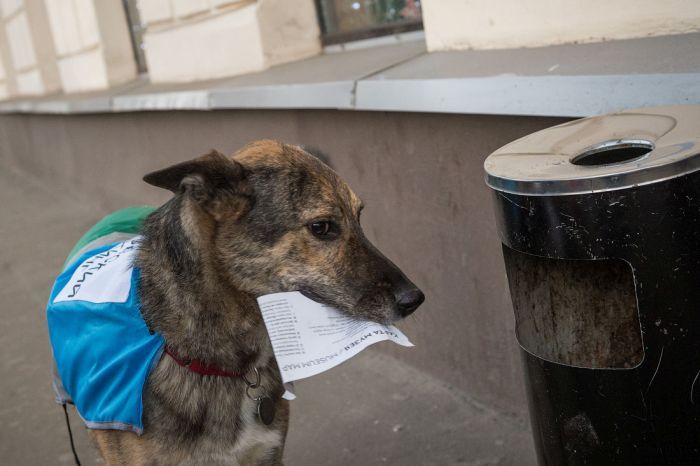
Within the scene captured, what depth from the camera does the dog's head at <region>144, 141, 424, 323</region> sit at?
8.00ft

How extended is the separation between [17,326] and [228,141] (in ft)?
7.54

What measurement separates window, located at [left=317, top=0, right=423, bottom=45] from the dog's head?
298 cm

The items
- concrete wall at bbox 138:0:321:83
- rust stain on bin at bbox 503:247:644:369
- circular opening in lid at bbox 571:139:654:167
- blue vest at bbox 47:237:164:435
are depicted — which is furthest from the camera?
concrete wall at bbox 138:0:321:83

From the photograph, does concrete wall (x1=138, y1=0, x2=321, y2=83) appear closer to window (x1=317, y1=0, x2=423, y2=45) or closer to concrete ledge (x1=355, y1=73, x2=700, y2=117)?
window (x1=317, y1=0, x2=423, y2=45)

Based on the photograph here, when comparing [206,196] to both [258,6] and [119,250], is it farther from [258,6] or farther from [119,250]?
[258,6]

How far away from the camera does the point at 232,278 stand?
246 centimetres

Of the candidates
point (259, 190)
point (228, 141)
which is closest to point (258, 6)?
point (228, 141)

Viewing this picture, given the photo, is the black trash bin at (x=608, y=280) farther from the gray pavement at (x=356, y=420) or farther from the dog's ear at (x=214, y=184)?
the gray pavement at (x=356, y=420)

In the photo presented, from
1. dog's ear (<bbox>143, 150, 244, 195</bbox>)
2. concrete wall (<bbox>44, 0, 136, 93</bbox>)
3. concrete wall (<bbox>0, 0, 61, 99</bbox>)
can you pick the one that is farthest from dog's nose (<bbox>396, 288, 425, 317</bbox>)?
concrete wall (<bbox>0, 0, 61, 99</bbox>)

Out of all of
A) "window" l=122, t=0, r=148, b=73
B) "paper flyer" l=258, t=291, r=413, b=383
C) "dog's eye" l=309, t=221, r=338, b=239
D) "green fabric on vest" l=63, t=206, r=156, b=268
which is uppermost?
"window" l=122, t=0, r=148, b=73

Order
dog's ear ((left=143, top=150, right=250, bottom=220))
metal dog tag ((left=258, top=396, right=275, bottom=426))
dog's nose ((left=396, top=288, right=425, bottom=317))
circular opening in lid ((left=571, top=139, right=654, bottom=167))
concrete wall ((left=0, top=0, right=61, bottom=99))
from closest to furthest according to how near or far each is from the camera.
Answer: circular opening in lid ((left=571, top=139, right=654, bottom=167)) → dog's ear ((left=143, top=150, right=250, bottom=220)) → dog's nose ((left=396, top=288, right=425, bottom=317)) → metal dog tag ((left=258, top=396, right=275, bottom=426)) → concrete wall ((left=0, top=0, right=61, bottom=99))

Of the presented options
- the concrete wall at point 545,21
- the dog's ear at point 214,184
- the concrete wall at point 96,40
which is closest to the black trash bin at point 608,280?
the dog's ear at point 214,184

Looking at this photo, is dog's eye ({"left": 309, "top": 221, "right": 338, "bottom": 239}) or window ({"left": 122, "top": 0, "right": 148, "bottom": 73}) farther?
window ({"left": 122, "top": 0, "right": 148, "bottom": 73})

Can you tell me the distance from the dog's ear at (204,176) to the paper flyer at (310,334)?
0.38 metres
